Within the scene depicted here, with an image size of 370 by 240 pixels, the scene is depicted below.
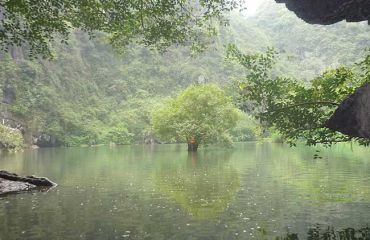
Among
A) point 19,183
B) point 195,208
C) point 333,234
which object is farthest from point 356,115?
point 19,183

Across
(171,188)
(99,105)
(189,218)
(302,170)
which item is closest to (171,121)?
(302,170)

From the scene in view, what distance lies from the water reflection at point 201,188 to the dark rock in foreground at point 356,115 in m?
8.03

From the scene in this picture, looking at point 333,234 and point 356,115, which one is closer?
point 356,115

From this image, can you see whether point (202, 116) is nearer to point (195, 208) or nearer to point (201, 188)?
point (201, 188)

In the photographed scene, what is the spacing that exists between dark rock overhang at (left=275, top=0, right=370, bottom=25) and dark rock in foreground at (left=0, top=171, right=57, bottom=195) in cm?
2277

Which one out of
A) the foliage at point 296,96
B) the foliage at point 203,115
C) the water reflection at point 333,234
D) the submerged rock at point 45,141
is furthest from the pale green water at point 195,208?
the submerged rock at point 45,141

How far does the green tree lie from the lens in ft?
248

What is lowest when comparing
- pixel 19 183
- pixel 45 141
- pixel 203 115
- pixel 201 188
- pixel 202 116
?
pixel 201 188

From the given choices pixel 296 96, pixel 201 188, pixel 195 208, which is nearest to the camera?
pixel 296 96

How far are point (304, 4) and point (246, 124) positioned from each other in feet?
463

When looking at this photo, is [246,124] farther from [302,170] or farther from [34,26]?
[34,26]

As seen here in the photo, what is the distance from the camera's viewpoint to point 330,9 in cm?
1528

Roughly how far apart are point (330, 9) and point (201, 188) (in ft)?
57.7

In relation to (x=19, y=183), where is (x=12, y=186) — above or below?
below
